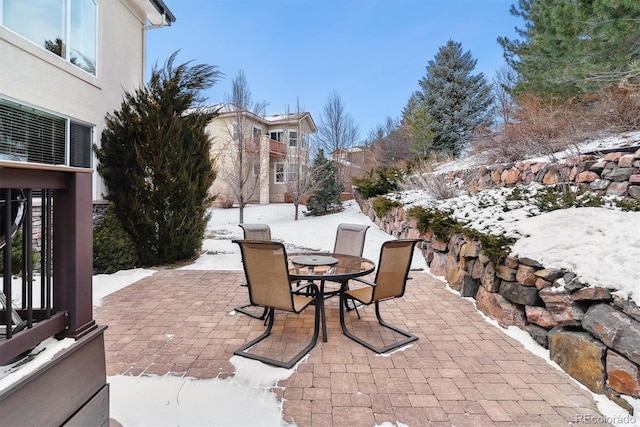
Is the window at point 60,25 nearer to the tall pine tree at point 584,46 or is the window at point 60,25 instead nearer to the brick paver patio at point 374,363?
the brick paver patio at point 374,363

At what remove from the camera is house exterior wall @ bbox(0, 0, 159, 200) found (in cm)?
482

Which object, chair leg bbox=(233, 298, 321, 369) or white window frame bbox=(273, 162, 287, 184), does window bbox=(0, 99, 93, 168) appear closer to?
chair leg bbox=(233, 298, 321, 369)

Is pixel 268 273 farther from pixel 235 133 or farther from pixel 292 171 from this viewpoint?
pixel 292 171

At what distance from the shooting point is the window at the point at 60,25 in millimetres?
4926

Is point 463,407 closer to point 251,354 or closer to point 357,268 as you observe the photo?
point 357,268

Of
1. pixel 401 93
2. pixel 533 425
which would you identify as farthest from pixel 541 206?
pixel 401 93

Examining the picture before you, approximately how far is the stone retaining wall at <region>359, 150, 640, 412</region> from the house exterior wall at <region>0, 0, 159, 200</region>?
22.4 feet

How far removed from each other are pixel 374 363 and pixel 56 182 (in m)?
2.79

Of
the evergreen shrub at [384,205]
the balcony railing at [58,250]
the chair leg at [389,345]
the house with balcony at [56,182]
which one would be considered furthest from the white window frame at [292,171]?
the balcony railing at [58,250]

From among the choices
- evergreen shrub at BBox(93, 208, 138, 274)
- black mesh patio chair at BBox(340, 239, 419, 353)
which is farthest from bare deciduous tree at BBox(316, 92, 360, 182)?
black mesh patio chair at BBox(340, 239, 419, 353)

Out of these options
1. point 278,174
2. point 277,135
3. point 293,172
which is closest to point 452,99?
point 293,172

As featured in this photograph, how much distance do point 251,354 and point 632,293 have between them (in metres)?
3.27

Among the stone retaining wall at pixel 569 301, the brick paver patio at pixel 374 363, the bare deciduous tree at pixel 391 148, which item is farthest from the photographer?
the bare deciduous tree at pixel 391 148

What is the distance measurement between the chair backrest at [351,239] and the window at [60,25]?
5.80m
